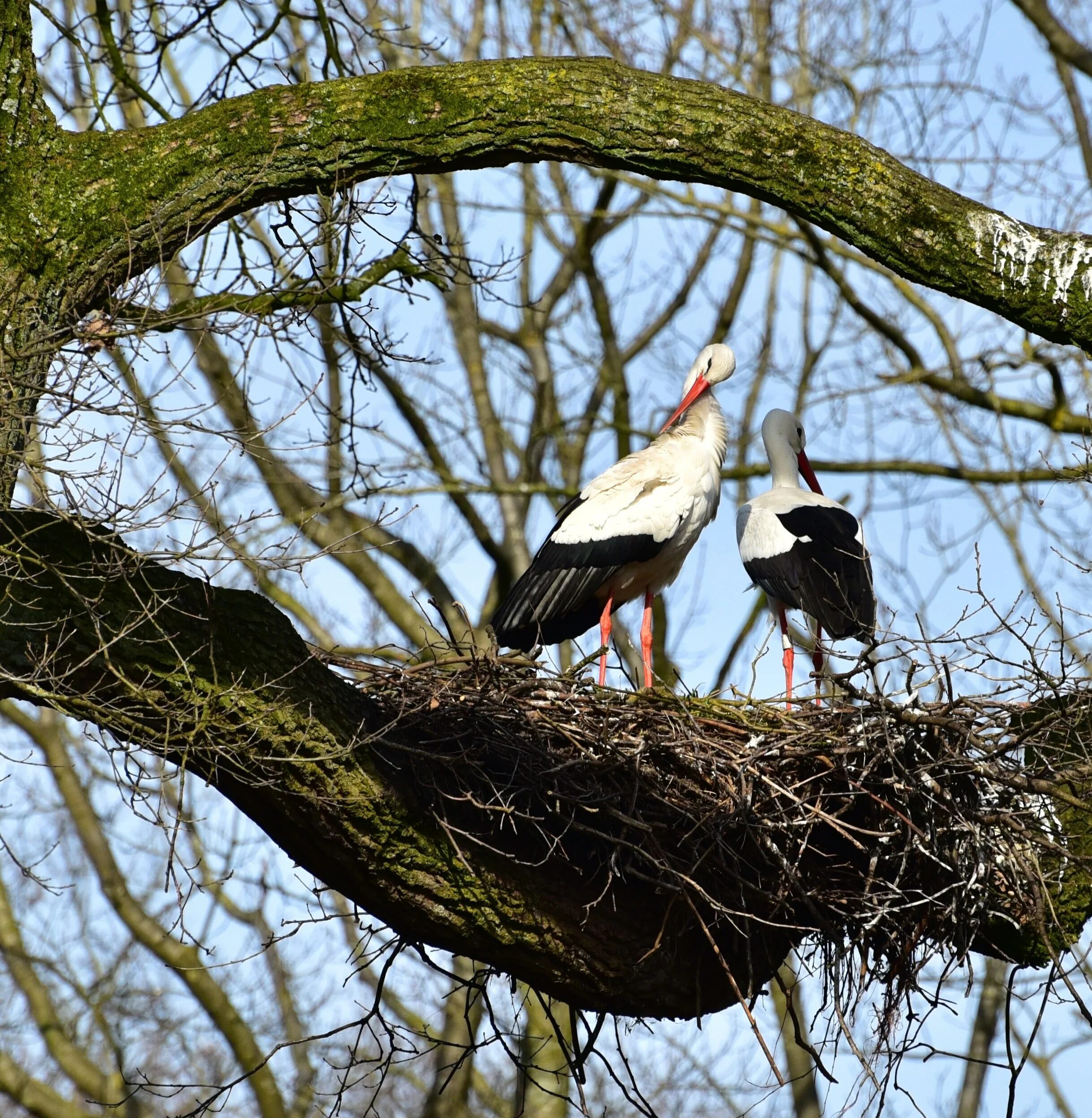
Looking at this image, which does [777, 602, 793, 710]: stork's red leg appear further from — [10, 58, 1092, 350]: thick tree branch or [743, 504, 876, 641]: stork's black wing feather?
[10, 58, 1092, 350]: thick tree branch

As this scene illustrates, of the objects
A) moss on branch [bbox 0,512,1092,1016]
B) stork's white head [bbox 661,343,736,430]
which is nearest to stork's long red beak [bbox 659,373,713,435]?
stork's white head [bbox 661,343,736,430]

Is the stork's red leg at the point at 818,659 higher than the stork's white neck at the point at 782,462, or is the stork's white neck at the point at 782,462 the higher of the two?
the stork's white neck at the point at 782,462

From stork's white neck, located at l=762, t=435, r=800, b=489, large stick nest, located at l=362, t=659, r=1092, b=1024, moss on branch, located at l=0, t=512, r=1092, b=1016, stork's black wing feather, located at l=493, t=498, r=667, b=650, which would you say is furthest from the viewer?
stork's white neck, located at l=762, t=435, r=800, b=489

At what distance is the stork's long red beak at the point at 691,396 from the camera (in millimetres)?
6852

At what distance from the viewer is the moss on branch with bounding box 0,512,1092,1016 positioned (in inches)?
157

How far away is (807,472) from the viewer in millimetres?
7805

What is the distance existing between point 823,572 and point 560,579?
1110 mm

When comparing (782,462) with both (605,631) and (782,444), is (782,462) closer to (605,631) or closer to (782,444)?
(782,444)

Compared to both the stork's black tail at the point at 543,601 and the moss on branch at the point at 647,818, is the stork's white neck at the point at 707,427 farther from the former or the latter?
the moss on branch at the point at 647,818

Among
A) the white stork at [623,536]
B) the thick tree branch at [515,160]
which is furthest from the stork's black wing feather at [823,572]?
the thick tree branch at [515,160]

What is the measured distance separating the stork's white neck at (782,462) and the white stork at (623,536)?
58 centimetres

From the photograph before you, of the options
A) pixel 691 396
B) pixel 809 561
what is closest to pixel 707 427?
pixel 691 396

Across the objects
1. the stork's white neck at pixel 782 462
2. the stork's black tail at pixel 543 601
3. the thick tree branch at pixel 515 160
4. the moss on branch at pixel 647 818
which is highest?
the stork's white neck at pixel 782 462

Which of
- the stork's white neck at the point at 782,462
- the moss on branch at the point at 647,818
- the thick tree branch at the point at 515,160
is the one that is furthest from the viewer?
the stork's white neck at the point at 782,462
